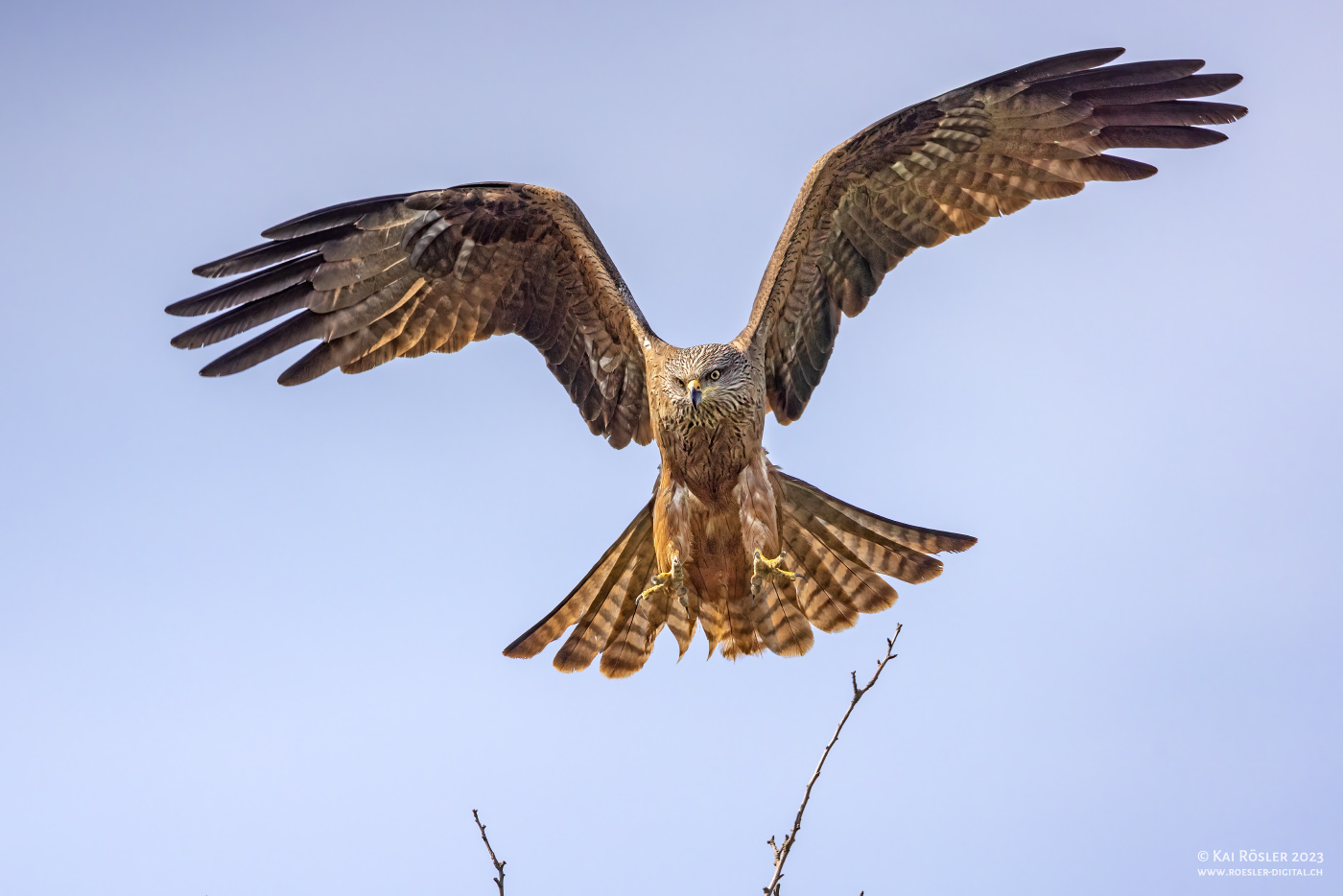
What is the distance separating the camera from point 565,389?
8344 mm

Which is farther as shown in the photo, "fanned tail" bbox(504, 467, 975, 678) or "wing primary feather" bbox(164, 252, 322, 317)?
"fanned tail" bbox(504, 467, 975, 678)

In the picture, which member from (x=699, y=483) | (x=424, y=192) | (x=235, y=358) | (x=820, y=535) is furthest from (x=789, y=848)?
(x=424, y=192)

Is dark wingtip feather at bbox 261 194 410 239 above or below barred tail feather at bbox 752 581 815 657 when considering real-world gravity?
A: above

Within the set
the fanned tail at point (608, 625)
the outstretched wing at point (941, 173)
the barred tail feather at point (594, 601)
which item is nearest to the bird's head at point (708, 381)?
the outstretched wing at point (941, 173)

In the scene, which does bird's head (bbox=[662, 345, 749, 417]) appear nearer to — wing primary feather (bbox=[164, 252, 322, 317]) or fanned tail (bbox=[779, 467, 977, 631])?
fanned tail (bbox=[779, 467, 977, 631])

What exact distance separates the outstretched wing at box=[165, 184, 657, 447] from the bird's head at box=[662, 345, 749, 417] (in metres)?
0.70

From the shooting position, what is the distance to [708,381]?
7016 millimetres

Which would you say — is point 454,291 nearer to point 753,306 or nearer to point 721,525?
point 753,306

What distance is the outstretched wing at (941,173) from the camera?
753cm

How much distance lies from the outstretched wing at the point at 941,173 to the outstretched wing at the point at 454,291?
1037mm

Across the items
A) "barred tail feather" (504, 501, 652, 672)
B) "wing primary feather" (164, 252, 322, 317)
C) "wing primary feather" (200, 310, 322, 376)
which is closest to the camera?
"wing primary feather" (164, 252, 322, 317)

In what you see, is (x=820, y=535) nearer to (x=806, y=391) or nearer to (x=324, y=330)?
(x=806, y=391)

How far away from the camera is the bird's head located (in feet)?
23.0

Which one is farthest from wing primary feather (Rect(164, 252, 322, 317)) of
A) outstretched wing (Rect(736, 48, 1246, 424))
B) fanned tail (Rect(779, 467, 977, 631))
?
fanned tail (Rect(779, 467, 977, 631))
